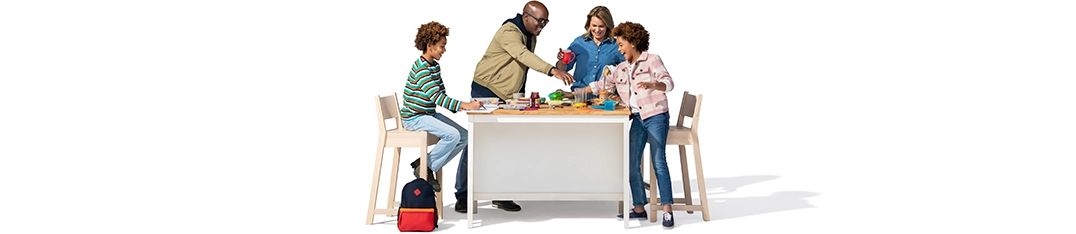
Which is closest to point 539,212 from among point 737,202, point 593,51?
point 593,51

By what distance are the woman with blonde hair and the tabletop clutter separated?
265 millimetres

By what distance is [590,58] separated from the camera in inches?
320

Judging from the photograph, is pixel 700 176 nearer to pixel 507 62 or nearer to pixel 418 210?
pixel 507 62

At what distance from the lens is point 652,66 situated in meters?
7.25

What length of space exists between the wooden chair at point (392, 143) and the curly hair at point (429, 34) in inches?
14.8

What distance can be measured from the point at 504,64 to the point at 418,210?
1.23 meters

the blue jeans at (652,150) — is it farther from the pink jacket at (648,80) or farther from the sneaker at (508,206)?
the sneaker at (508,206)

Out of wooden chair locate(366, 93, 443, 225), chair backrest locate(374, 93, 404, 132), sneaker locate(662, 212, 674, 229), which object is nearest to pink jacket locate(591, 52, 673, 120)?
sneaker locate(662, 212, 674, 229)

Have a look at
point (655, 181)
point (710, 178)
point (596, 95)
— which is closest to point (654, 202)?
point (655, 181)

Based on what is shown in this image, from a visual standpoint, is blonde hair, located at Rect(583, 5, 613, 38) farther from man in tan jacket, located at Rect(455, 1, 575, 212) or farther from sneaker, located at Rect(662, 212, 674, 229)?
sneaker, located at Rect(662, 212, 674, 229)

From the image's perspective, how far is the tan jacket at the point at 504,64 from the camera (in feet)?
26.3

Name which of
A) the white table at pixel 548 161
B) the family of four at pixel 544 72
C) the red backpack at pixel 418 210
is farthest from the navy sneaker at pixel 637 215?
the red backpack at pixel 418 210

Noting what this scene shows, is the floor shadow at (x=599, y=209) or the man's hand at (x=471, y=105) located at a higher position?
the man's hand at (x=471, y=105)

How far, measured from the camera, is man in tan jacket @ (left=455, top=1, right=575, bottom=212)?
8016 mm
